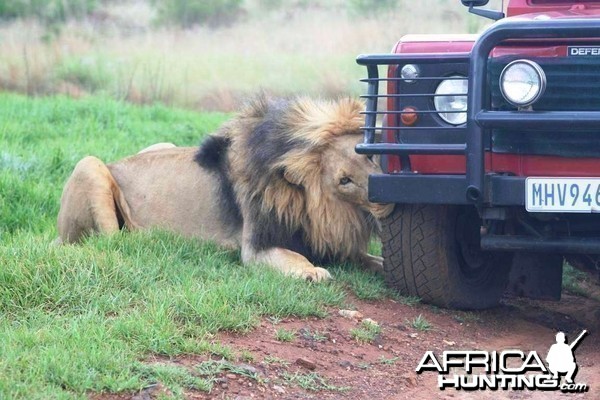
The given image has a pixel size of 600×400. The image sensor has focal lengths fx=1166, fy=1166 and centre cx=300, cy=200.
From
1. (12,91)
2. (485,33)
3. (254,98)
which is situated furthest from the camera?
(12,91)

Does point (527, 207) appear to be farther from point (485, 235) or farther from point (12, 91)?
point (12, 91)

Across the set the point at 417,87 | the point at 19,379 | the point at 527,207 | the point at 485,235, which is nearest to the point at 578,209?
the point at 527,207

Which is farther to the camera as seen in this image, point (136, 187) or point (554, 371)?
point (136, 187)

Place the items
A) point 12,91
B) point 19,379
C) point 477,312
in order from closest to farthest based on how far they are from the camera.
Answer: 1. point 19,379
2. point 477,312
3. point 12,91

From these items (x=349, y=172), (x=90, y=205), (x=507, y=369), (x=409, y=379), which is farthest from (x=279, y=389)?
(x=90, y=205)

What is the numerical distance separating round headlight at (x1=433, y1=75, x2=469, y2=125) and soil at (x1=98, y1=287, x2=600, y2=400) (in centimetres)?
105

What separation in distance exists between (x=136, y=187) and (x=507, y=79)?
2929 mm

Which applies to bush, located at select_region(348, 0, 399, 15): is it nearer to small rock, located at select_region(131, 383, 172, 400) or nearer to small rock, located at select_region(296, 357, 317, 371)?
small rock, located at select_region(296, 357, 317, 371)

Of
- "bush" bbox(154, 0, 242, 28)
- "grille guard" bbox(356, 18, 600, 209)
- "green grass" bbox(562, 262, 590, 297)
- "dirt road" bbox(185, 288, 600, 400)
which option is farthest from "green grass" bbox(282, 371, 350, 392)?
"bush" bbox(154, 0, 242, 28)

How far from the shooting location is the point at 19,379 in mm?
4109

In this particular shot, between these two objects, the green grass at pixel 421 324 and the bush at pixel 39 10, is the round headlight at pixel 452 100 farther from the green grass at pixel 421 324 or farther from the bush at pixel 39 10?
the bush at pixel 39 10

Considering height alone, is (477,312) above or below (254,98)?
below

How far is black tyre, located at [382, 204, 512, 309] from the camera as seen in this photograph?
5.98m

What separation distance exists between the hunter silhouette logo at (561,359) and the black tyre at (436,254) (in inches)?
28.7
